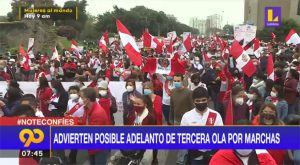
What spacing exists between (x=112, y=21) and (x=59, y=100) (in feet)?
200

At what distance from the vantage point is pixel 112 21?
69312 mm

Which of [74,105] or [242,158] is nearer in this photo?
[242,158]

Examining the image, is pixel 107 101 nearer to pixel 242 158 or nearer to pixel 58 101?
pixel 58 101

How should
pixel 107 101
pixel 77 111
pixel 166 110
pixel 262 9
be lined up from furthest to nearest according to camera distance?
1. pixel 262 9
2. pixel 166 110
3. pixel 107 101
4. pixel 77 111

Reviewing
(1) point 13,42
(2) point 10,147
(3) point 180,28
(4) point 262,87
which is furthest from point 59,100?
(3) point 180,28

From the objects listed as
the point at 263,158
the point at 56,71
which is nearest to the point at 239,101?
the point at 263,158

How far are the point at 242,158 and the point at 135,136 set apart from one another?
1367 millimetres

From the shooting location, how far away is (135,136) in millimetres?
5539

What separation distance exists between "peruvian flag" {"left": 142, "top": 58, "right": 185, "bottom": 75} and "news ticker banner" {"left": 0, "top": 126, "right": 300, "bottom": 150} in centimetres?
524

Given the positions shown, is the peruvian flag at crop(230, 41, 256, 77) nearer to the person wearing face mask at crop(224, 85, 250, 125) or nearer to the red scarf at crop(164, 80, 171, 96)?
the red scarf at crop(164, 80, 171, 96)

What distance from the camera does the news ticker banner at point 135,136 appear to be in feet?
17.6

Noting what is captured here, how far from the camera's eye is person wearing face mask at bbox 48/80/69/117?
29.7 feet

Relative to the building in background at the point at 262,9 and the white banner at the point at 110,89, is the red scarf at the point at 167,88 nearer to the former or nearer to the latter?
the white banner at the point at 110,89

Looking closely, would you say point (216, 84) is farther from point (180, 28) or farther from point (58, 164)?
point (180, 28)
